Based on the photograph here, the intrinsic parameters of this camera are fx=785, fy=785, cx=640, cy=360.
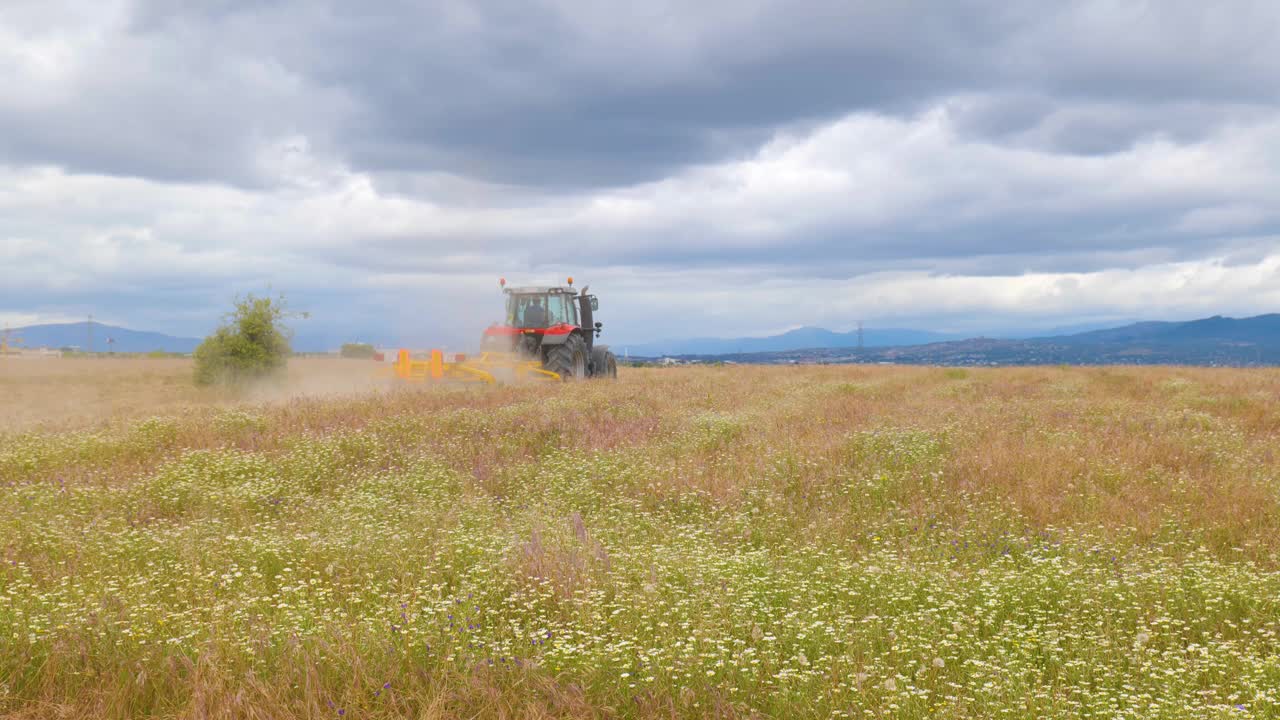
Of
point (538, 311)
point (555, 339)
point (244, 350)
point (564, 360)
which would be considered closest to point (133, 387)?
point (244, 350)

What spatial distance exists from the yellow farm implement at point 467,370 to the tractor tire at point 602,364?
3.71m

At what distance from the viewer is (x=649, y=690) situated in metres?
4.06

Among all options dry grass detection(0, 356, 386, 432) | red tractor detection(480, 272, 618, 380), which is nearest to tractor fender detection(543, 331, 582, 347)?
red tractor detection(480, 272, 618, 380)

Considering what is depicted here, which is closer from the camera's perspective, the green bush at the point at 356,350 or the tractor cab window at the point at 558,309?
the tractor cab window at the point at 558,309

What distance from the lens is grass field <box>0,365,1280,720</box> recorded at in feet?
13.8

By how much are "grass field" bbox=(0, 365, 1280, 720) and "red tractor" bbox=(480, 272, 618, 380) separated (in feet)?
35.7

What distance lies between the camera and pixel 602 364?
2833 cm

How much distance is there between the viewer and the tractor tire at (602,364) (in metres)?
27.9

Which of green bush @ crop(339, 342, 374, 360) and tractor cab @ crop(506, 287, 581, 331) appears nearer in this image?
tractor cab @ crop(506, 287, 581, 331)

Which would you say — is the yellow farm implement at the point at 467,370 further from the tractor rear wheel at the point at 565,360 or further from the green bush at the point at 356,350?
the green bush at the point at 356,350

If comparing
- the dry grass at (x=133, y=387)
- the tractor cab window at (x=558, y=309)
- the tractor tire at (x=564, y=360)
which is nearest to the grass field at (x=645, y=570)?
the dry grass at (x=133, y=387)

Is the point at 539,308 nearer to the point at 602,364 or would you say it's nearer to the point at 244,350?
the point at 602,364

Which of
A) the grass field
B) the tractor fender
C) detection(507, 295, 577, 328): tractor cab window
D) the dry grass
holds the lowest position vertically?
the grass field

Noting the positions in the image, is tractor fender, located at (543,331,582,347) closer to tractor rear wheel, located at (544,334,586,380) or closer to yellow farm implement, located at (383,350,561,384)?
tractor rear wheel, located at (544,334,586,380)
